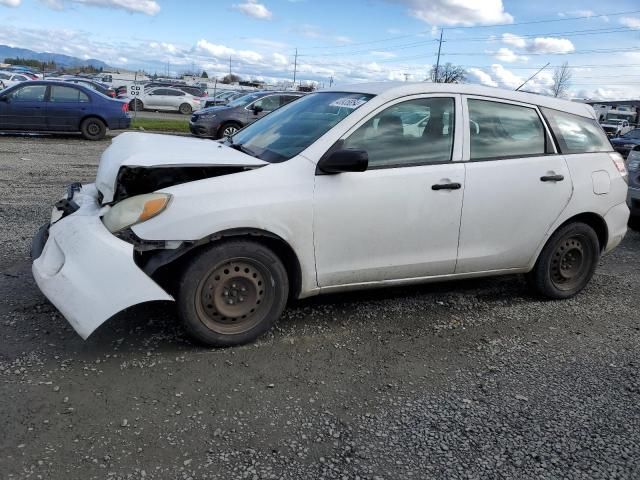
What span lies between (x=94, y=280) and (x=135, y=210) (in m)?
0.49

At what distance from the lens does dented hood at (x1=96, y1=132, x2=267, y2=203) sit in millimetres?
3539

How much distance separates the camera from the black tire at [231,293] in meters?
3.45

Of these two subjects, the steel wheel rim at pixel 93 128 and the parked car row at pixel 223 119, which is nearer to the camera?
the steel wheel rim at pixel 93 128

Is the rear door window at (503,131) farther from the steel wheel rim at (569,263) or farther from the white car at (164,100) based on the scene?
the white car at (164,100)

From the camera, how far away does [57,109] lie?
48.2 feet

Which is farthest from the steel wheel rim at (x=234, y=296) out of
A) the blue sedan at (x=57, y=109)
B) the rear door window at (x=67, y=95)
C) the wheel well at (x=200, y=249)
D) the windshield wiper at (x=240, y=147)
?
the rear door window at (x=67, y=95)

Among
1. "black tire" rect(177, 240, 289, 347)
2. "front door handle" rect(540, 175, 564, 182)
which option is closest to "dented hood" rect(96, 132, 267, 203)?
"black tire" rect(177, 240, 289, 347)

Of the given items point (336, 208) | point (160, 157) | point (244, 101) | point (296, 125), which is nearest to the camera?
point (160, 157)

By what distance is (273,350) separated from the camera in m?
3.71

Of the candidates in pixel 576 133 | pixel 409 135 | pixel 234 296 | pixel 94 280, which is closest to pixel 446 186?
pixel 409 135

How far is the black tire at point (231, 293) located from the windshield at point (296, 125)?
74cm

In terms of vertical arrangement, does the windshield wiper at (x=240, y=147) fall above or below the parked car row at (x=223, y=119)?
below

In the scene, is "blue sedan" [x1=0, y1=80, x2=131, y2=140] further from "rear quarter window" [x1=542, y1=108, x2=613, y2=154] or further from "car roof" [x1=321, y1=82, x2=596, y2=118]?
"rear quarter window" [x1=542, y1=108, x2=613, y2=154]

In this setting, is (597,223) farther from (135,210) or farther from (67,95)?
(67,95)
